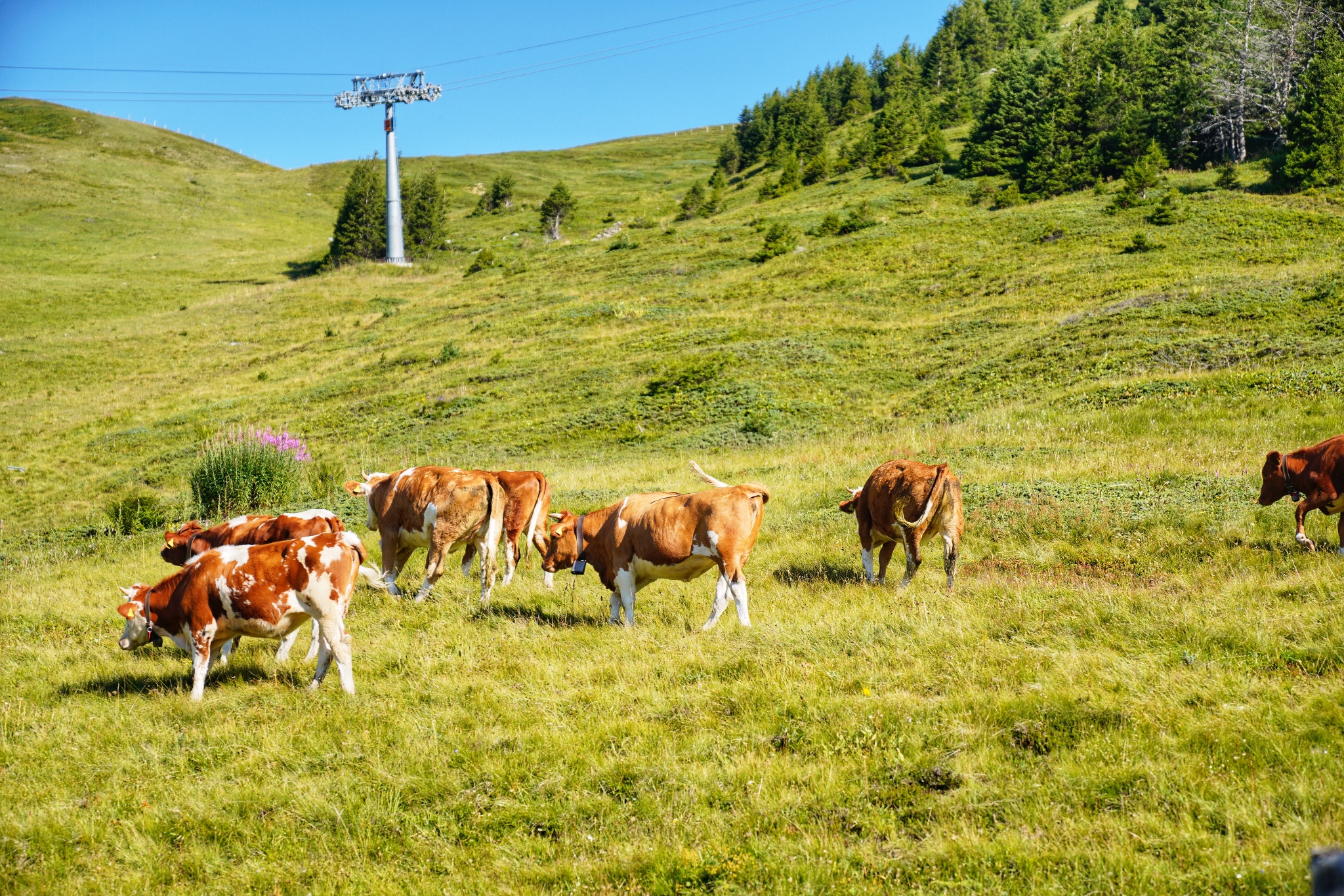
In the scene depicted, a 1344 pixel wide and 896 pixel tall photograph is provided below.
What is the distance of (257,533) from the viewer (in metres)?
11.2

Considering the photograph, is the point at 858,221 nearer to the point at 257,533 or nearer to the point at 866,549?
the point at 866,549

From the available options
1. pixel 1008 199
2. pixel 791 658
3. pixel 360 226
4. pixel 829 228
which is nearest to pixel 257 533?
pixel 791 658

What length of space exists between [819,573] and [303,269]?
265 ft

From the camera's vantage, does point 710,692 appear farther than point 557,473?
No

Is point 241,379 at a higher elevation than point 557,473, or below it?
higher

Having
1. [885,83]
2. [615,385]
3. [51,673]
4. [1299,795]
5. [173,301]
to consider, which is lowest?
[51,673]

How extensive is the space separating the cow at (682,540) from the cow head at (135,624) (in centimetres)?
473

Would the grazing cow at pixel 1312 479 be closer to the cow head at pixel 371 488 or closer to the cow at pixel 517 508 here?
the cow at pixel 517 508

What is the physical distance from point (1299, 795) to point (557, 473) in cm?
1783

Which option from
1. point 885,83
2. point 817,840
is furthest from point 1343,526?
point 885,83

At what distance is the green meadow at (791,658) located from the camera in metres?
5.30

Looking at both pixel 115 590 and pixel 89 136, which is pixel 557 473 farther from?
pixel 89 136

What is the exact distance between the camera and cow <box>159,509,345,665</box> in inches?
402

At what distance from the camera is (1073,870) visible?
4707 millimetres
